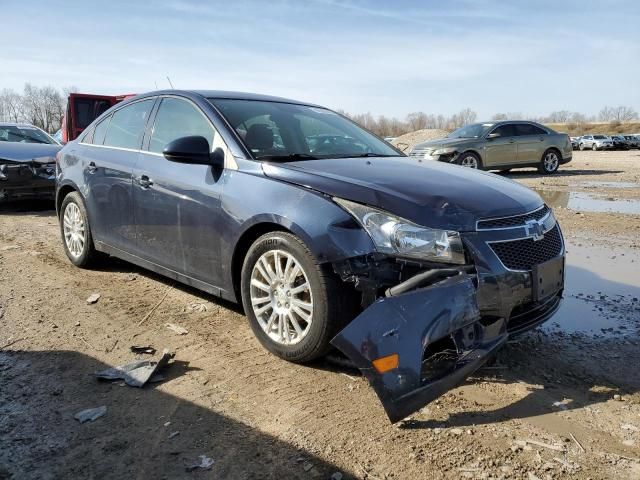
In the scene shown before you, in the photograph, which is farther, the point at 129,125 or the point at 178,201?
the point at 129,125

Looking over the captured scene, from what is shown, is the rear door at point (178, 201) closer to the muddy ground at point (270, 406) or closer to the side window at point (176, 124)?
the side window at point (176, 124)

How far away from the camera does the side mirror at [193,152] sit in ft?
11.9

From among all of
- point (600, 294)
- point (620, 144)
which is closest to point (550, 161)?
point (600, 294)

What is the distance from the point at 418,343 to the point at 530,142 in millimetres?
14868

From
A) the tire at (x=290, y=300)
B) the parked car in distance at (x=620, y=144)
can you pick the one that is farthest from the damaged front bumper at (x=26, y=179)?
the parked car in distance at (x=620, y=144)

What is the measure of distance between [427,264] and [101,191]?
3.36m

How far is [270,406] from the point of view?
2.84 m

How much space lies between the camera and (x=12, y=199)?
29.7 feet

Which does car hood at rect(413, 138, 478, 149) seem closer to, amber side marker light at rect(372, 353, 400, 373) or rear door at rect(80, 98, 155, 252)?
rear door at rect(80, 98, 155, 252)

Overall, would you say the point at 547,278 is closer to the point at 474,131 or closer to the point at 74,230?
the point at 74,230

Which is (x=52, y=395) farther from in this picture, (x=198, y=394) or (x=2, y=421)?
(x=198, y=394)

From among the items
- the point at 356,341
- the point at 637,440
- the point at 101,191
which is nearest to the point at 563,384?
the point at 637,440

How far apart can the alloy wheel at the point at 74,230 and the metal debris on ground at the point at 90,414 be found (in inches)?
115

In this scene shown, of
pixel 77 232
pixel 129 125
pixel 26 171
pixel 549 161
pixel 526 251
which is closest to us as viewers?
pixel 526 251
